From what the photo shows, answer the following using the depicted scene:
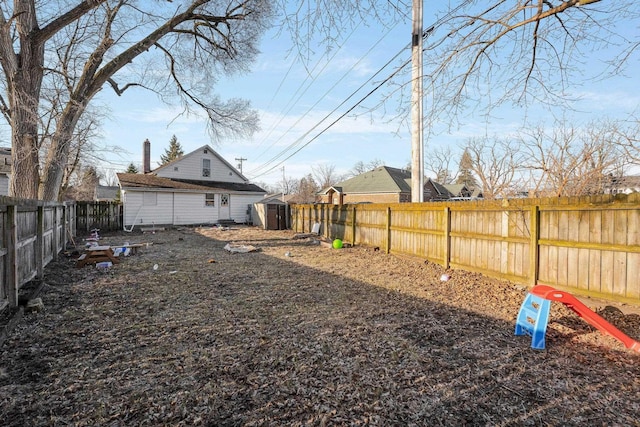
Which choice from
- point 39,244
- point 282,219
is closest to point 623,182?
point 39,244

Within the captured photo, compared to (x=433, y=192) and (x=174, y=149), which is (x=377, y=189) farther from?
(x=174, y=149)

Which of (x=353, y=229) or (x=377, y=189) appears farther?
(x=377, y=189)

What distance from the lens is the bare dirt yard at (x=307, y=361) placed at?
2.21 meters

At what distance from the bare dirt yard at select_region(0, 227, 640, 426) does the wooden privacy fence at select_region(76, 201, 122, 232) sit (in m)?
12.3

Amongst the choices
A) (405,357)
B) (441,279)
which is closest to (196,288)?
(405,357)

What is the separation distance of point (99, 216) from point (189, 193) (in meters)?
5.01

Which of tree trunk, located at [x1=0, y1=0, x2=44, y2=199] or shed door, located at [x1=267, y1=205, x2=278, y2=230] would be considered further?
shed door, located at [x1=267, y1=205, x2=278, y2=230]

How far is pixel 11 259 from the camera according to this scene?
12.3 ft

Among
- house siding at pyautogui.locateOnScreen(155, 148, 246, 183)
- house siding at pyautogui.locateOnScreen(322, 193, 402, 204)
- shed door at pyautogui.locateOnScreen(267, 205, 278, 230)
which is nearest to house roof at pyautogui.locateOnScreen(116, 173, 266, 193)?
house siding at pyautogui.locateOnScreen(155, 148, 246, 183)

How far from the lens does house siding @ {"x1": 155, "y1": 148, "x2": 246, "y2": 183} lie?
21094 mm

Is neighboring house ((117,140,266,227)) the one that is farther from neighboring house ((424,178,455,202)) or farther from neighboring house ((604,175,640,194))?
neighboring house ((604,175,640,194))

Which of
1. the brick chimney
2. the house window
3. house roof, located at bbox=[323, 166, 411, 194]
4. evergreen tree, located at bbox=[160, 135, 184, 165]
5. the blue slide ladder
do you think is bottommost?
the blue slide ladder

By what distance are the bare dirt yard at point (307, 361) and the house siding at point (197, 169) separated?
56.4 ft

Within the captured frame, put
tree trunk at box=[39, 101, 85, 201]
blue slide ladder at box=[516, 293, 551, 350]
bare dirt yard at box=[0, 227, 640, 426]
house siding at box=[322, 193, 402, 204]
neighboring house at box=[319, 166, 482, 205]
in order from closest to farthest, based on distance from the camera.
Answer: bare dirt yard at box=[0, 227, 640, 426], blue slide ladder at box=[516, 293, 551, 350], tree trunk at box=[39, 101, 85, 201], house siding at box=[322, 193, 402, 204], neighboring house at box=[319, 166, 482, 205]
